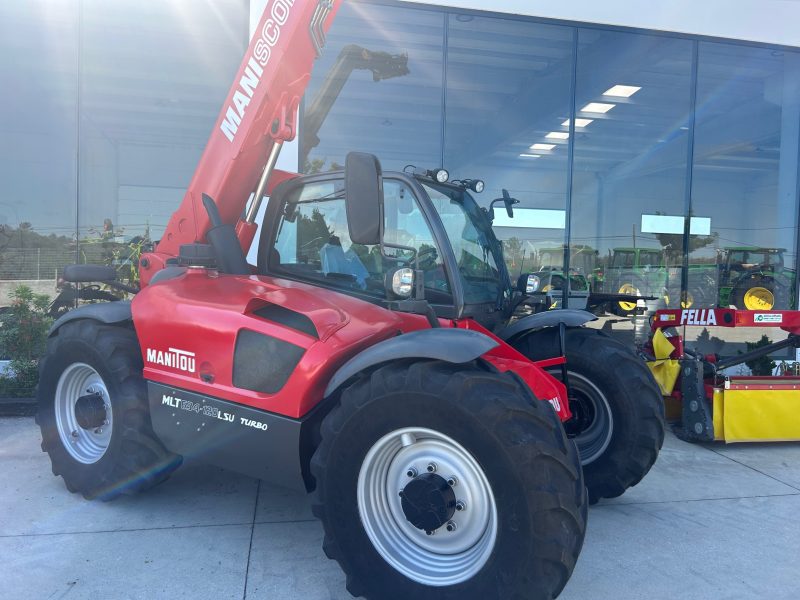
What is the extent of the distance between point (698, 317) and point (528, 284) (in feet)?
8.44

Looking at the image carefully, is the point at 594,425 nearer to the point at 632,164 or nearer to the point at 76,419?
the point at 76,419

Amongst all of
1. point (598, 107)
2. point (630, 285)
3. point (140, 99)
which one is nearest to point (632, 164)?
point (598, 107)

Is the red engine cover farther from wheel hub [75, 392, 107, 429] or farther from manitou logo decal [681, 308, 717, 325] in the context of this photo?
manitou logo decal [681, 308, 717, 325]

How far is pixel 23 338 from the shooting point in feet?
21.4

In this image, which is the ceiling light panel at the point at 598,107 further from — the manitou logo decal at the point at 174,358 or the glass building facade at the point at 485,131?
the manitou logo decal at the point at 174,358

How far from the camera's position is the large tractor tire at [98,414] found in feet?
10.5

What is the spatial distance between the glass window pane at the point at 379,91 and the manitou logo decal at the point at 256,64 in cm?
378

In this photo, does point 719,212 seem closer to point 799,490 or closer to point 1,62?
point 799,490

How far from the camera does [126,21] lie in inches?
280

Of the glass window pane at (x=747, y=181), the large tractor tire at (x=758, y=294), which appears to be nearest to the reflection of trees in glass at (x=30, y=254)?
the glass window pane at (x=747, y=181)

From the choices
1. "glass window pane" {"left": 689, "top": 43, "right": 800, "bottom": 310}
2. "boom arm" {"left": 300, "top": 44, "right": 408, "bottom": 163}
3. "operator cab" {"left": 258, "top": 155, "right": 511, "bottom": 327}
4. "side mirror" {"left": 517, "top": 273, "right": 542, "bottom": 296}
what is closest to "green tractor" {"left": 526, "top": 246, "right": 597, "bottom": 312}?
"glass window pane" {"left": 689, "top": 43, "right": 800, "bottom": 310}

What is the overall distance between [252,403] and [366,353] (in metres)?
0.70

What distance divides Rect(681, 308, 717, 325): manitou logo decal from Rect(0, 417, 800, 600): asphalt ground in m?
1.52

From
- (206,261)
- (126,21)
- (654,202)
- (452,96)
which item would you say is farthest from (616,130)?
(206,261)
